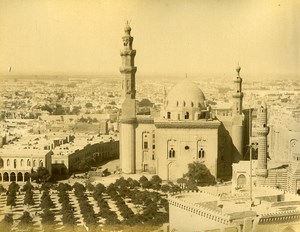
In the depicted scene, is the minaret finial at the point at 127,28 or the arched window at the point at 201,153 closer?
the minaret finial at the point at 127,28

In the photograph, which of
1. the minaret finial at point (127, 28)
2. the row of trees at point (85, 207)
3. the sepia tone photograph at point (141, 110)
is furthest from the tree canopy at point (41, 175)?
the minaret finial at point (127, 28)

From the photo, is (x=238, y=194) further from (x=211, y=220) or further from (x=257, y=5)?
(x=257, y=5)

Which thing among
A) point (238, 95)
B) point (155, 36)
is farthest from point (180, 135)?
point (155, 36)

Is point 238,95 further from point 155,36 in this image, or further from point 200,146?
point 155,36

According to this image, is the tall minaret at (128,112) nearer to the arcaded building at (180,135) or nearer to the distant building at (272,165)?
the arcaded building at (180,135)

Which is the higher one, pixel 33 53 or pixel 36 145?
pixel 33 53

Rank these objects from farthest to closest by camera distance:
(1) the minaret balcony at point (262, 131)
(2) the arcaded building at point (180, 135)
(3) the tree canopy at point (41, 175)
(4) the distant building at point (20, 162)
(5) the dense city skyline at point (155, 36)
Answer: (2) the arcaded building at point (180, 135) → (1) the minaret balcony at point (262, 131) → (3) the tree canopy at point (41, 175) → (4) the distant building at point (20, 162) → (5) the dense city skyline at point (155, 36)

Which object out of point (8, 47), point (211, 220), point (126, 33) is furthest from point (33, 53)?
point (211, 220)
